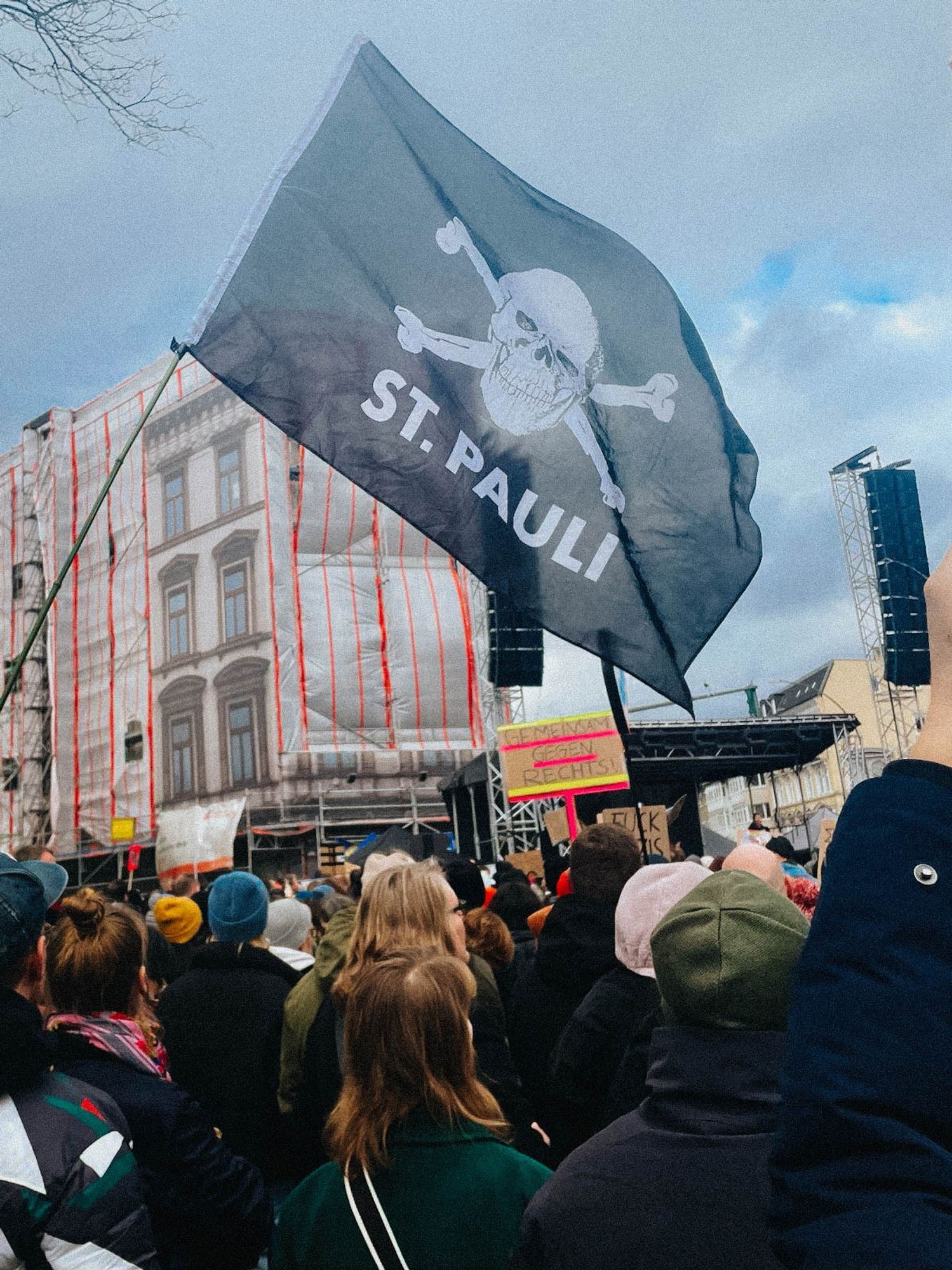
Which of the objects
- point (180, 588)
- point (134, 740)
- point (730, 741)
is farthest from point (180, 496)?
point (730, 741)

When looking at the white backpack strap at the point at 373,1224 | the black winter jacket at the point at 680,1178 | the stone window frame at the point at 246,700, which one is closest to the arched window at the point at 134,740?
the stone window frame at the point at 246,700

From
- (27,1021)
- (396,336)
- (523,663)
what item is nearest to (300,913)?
Answer: (396,336)

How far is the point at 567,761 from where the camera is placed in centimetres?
1670

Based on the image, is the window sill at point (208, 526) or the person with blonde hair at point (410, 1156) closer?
the person with blonde hair at point (410, 1156)

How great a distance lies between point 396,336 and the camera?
4746 millimetres

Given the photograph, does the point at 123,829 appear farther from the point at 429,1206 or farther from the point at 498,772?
the point at 429,1206

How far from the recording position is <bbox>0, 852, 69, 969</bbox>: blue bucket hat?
235 cm

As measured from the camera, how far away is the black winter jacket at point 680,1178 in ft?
5.71

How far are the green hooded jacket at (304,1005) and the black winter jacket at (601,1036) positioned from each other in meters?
0.88

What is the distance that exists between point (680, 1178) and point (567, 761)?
15.0 metres

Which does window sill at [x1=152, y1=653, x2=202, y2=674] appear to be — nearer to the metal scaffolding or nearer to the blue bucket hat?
the metal scaffolding

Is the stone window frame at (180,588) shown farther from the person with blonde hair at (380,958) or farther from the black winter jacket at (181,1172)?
the black winter jacket at (181,1172)

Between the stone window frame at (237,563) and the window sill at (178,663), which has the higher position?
the stone window frame at (237,563)

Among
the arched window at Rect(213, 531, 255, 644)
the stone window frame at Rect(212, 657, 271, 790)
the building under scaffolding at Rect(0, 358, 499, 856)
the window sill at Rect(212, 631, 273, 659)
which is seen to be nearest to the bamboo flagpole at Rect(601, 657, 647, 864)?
the building under scaffolding at Rect(0, 358, 499, 856)
